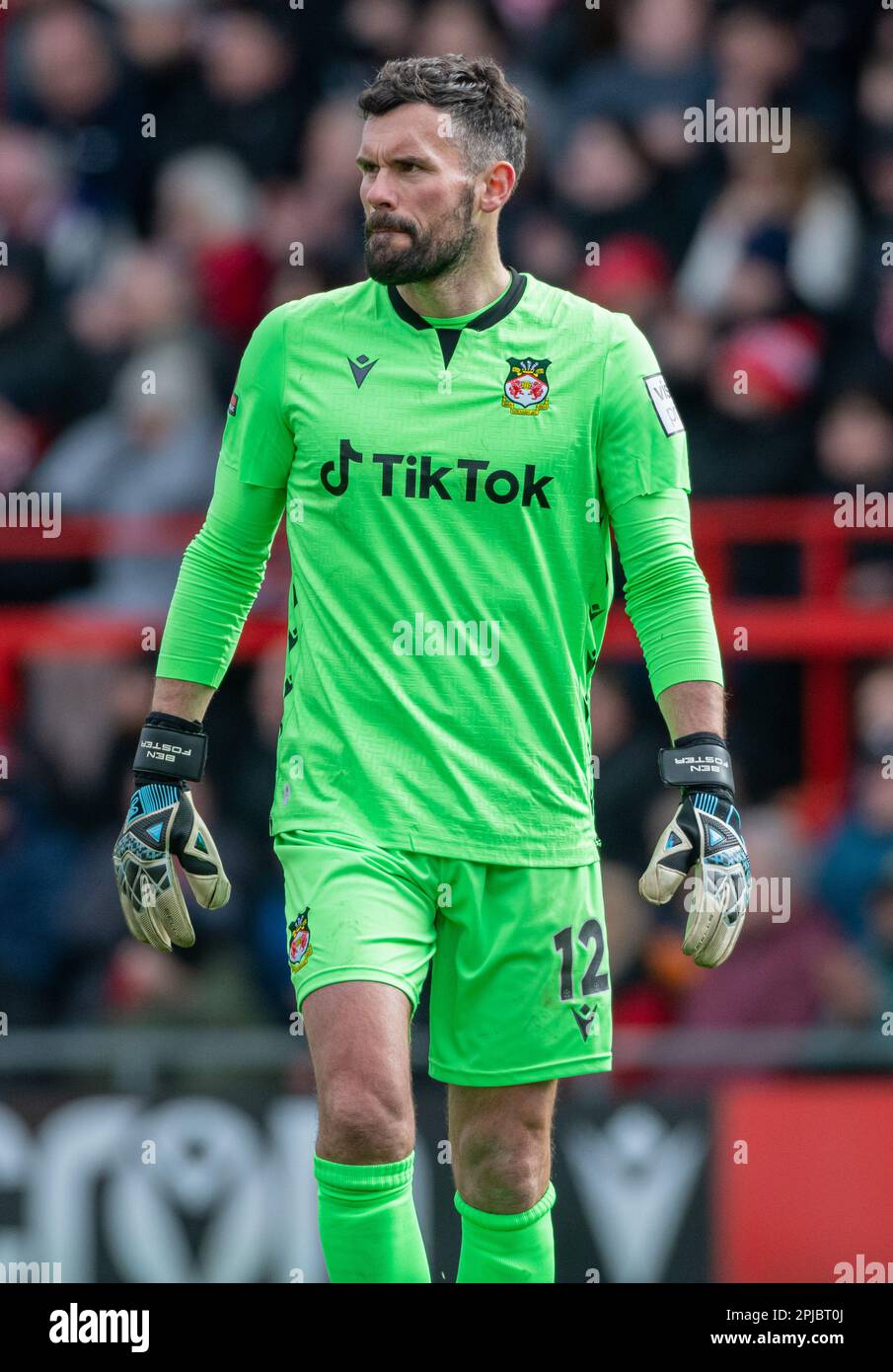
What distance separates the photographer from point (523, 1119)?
449cm

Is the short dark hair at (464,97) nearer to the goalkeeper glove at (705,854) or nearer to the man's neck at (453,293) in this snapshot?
the man's neck at (453,293)

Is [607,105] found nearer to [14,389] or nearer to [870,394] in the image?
[870,394]

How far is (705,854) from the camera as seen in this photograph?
4.32m

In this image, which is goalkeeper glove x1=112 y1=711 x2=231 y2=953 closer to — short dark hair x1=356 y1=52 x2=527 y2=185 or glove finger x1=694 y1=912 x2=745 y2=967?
glove finger x1=694 y1=912 x2=745 y2=967

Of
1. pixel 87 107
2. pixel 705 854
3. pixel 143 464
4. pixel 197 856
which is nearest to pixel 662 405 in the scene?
pixel 705 854

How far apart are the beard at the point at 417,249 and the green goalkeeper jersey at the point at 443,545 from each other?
137 millimetres

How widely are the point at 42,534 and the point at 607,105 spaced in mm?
3040

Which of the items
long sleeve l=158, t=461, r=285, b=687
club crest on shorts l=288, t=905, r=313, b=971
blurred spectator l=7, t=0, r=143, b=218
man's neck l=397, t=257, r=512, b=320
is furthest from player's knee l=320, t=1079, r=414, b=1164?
blurred spectator l=7, t=0, r=143, b=218

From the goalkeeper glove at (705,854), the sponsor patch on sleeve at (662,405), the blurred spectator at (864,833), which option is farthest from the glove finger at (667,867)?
the blurred spectator at (864,833)

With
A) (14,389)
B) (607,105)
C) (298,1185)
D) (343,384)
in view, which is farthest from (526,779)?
(607,105)

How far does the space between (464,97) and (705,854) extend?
1.63 meters

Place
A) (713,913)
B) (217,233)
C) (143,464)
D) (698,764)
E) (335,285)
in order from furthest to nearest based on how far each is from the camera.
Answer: (217,233) → (335,285) → (143,464) → (698,764) → (713,913)

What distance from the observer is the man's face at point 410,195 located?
442cm
